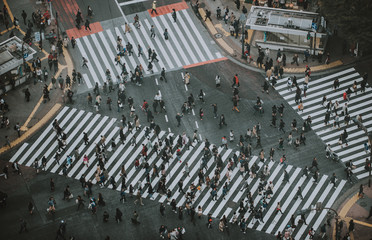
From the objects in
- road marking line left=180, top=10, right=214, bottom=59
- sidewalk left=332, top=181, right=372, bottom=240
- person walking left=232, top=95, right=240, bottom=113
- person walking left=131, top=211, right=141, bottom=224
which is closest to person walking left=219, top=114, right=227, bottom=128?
person walking left=232, top=95, right=240, bottom=113

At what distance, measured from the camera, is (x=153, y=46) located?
8875 centimetres

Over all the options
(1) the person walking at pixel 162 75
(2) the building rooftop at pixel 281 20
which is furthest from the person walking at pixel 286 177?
(2) the building rooftop at pixel 281 20

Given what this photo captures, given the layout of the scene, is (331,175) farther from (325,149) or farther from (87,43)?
(87,43)

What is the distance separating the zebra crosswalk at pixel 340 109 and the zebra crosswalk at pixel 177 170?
12.6 ft

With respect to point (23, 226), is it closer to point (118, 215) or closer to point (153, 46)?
point (118, 215)

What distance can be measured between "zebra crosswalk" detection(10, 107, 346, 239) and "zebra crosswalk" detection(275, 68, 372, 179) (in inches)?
152

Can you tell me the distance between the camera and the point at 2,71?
267 ft

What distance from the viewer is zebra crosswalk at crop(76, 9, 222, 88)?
282 ft

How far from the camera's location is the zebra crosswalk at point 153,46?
8606 cm

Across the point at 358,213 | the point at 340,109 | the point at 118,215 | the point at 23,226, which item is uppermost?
the point at 340,109

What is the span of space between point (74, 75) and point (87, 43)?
685 cm

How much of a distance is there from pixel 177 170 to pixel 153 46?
19.6m

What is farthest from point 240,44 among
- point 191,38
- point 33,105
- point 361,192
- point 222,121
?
point 361,192

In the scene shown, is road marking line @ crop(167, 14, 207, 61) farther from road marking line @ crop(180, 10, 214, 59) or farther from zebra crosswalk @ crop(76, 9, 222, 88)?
road marking line @ crop(180, 10, 214, 59)
